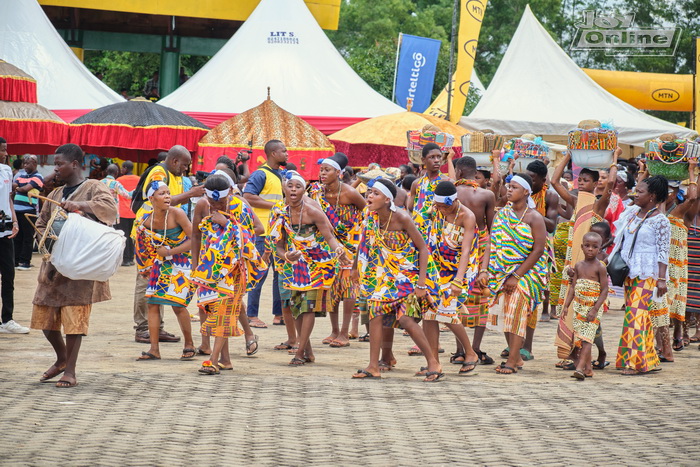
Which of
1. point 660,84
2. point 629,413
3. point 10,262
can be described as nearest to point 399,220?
point 629,413

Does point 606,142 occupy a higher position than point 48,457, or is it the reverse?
point 606,142

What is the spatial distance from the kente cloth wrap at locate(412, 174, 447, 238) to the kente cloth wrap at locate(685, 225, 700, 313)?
3.59 metres

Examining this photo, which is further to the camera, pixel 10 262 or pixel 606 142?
pixel 10 262

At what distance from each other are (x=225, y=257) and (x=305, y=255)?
89cm

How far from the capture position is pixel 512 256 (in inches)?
348

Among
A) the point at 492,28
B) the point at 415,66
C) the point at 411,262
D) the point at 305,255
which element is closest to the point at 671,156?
the point at 411,262

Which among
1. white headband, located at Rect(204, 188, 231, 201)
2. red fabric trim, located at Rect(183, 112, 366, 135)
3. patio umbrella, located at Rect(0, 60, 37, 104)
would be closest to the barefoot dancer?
white headband, located at Rect(204, 188, 231, 201)

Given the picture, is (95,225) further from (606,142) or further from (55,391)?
(606,142)

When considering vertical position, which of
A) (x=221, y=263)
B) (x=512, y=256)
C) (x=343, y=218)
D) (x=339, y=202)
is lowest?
(x=221, y=263)

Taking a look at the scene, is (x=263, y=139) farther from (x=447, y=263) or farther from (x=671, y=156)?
(x=447, y=263)

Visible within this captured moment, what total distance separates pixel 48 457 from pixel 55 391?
6.35 feet

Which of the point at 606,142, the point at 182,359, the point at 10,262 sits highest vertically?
the point at 606,142

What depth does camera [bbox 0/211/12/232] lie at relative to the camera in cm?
1001

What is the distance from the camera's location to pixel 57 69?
22.0 metres
